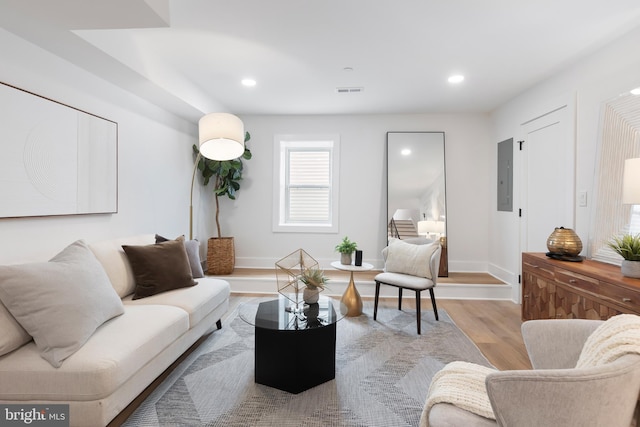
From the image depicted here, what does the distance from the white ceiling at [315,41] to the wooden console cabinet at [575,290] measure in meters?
1.80

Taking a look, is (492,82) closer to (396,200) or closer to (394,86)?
(394,86)

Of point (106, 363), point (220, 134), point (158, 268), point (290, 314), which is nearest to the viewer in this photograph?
point (106, 363)

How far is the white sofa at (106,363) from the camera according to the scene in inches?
62.1

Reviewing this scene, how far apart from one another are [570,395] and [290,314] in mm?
1728

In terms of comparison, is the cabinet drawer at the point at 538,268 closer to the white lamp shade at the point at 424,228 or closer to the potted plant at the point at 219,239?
the white lamp shade at the point at 424,228

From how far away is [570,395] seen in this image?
3.34 ft

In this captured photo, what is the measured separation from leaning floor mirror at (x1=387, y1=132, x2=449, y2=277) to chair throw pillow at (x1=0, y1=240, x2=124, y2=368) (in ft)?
12.9

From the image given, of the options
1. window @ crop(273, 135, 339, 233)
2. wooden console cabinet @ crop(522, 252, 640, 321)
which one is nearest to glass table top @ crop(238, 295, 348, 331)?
wooden console cabinet @ crop(522, 252, 640, 321)

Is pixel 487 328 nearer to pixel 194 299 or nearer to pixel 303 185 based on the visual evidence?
pixel 194 299

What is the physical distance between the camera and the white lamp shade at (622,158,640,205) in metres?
2.17

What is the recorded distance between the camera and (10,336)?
1.64m

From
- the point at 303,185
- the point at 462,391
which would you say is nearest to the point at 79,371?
the point at 462,391

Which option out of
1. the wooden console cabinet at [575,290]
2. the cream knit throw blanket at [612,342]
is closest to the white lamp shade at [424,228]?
the wooden console cabinet at [575,290]

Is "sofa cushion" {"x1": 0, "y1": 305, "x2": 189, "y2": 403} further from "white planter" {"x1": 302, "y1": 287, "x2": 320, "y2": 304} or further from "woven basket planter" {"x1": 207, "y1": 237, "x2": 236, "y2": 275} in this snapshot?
"woven basket planter" {"x1": 207, "y1": 237, "x2": 236, "y2": 275}
